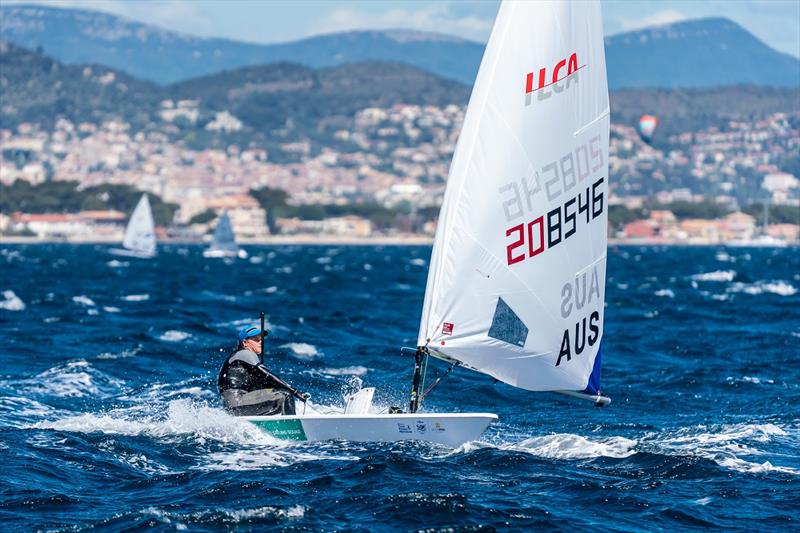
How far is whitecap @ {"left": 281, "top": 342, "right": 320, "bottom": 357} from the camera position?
30352 mm

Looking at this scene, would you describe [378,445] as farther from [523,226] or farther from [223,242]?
[223,242]

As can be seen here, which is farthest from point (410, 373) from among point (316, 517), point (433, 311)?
point (316, 517)

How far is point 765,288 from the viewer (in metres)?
63.9

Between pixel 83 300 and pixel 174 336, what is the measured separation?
1454 cm

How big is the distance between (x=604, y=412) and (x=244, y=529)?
32.8 ft

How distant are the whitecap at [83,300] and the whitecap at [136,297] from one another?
55.2 inches

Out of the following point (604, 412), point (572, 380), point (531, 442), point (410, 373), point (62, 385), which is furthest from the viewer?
point (410, 373)

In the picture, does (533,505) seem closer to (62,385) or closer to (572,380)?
(572,380)

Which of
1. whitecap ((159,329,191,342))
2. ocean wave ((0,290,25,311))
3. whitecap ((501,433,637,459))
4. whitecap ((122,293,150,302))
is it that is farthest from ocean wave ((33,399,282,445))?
whitecap ((122,293,150,302))

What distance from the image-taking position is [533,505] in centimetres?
1483

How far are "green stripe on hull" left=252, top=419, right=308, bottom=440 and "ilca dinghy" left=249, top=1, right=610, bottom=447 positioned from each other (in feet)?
0.43

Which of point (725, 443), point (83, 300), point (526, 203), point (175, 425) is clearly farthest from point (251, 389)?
point (83, 300)

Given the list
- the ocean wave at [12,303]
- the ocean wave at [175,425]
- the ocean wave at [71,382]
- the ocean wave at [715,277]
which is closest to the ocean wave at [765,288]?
the ocean wave at [715,277]

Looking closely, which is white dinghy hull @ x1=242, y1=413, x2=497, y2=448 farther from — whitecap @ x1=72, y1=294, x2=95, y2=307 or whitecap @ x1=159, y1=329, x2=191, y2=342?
whitecap @ x1=72, y1=294, x2=95, y2=307
